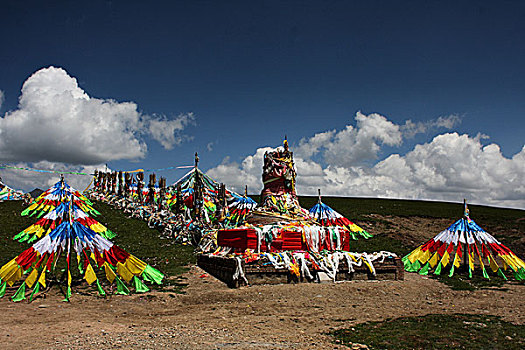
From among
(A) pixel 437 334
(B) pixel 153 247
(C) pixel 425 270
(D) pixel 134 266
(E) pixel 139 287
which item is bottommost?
(B) pixel 153 247

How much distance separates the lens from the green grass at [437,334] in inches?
256

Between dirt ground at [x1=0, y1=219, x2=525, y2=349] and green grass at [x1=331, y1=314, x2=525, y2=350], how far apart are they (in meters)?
0.52

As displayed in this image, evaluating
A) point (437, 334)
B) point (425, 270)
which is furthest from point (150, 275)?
point (425, 270)

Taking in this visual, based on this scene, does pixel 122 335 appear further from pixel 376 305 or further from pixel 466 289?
pixel 466 289

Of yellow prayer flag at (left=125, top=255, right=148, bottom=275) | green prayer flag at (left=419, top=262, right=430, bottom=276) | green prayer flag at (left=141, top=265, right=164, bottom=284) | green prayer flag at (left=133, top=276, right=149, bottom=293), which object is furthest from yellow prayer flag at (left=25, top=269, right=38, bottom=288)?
green prayer flag at (left=419, top=262, right=430, bottom=276)

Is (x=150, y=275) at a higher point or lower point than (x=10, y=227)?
higher

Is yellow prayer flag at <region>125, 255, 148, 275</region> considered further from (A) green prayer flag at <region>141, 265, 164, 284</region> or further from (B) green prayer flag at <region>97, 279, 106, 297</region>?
(B) green prayer flag at <region>97, 279, 106, 297</region>

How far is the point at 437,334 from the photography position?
23.2 feet

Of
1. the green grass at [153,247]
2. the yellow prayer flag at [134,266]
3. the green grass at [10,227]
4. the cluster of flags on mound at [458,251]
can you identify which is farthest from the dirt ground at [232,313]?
the green grass at [10,227]

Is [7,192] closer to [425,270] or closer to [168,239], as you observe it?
[168,239]

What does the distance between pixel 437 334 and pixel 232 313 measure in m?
4.55

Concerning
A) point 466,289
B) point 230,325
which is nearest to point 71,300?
point 230,325

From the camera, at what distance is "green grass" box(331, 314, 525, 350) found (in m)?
6.50

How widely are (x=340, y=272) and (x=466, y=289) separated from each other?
4.27 metres
